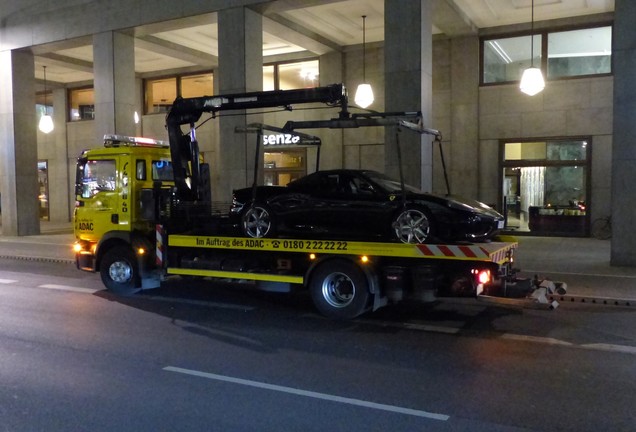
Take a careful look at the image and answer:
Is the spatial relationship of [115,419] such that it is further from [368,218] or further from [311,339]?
[368,218]

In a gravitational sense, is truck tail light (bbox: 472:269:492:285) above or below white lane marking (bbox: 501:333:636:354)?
above

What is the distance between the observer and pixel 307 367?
6590 millimetres

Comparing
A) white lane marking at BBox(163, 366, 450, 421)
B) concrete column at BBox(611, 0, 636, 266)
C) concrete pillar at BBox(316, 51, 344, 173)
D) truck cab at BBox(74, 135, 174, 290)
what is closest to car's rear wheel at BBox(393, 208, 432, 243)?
white lane marking at BBox(163, 366, 450, 421)

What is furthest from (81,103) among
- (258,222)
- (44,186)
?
(258,222)

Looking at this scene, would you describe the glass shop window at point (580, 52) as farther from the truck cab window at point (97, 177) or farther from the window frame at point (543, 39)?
the truck cab window at point (97, 177)

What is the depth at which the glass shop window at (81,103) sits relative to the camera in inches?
1115

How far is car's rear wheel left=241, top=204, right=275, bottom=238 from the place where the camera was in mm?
9969

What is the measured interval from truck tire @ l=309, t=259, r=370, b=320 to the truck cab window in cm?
431

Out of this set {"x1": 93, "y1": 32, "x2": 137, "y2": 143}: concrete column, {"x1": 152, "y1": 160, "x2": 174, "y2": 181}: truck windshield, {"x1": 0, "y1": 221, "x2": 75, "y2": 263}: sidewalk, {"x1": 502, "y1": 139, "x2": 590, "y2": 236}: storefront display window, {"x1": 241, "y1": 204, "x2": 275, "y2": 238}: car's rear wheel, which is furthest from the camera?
{"x1": 93, "y1": 32, "x2": 137, "y2": 143}: concrete column

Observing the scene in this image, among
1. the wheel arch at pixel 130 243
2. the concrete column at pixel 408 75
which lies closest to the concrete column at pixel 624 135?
the concrete column at pixel 408 75

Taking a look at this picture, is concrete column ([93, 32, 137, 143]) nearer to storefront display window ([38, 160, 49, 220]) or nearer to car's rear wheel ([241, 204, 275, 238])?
car's rear wheel ([241, 204, 275, 238])

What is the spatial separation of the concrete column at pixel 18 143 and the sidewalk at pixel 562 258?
3.03ft

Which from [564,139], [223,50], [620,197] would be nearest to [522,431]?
[620,197]

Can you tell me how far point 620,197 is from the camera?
13.1 meters
